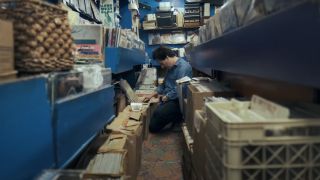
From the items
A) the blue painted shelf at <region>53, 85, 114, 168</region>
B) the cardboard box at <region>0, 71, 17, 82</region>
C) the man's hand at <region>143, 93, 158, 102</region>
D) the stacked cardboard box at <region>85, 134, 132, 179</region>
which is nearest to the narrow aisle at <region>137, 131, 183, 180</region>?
the man's hand at <region>143, 93, 158, 102</region>

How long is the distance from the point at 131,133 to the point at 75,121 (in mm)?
1260

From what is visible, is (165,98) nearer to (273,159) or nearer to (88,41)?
(88,41)

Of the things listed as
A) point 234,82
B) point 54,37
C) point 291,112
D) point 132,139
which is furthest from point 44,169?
point 234,82

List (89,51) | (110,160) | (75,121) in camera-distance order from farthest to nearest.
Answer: (89,51) → (110,160) → (75,121)

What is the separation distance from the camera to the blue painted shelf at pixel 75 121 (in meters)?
1.39

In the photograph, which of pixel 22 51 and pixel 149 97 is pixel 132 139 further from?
pixel 149 97

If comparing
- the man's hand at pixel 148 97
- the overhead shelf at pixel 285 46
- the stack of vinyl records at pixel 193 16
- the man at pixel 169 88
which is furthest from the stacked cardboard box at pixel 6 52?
the stack of vinyl records at pixel 193 16

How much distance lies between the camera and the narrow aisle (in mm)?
3096

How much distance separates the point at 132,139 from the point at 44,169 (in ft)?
4.76

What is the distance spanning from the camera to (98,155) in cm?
213

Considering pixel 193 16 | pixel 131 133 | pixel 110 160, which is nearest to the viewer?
pixel 110 160

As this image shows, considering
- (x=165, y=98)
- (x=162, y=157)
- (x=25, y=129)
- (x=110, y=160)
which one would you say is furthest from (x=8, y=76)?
(x=165, y=98)

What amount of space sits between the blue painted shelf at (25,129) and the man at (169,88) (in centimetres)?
337

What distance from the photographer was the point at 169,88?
4.86m
